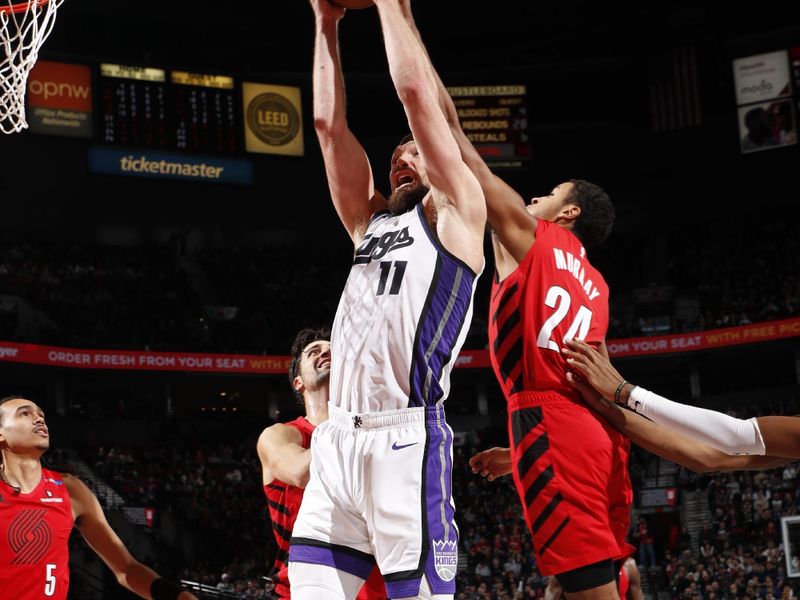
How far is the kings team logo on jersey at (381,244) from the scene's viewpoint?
3662 mm

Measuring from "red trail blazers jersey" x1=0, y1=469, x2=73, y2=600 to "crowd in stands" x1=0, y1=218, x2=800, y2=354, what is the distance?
18825 mm

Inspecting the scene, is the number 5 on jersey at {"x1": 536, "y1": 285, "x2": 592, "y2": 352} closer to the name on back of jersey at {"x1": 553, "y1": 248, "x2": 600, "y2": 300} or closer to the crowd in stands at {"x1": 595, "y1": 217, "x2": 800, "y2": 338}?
the name on back of jersey at {"x1": 553, "y1": 248, "x2": 600, "y2": 300}

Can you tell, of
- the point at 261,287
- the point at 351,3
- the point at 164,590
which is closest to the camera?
the point at 351,3

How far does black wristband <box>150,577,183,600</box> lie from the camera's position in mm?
5199

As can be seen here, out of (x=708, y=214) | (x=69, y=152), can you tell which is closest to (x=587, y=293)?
(x=69, y=152)

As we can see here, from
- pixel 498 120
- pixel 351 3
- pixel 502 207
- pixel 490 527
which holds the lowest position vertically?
pixel 490 527

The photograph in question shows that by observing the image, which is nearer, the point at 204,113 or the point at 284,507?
the point at 284,507

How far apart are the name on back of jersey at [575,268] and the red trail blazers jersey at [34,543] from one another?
3.52m

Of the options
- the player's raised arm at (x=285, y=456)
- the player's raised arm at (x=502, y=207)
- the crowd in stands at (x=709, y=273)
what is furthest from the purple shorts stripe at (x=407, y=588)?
the crowd in stands at (x=709, y=273)

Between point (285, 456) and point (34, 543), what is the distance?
6.68 feet

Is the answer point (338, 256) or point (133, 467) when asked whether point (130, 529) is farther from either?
point (338, 256)

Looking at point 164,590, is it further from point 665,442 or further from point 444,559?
point 665,442

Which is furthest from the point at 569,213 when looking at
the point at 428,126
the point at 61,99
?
the point at 61,99

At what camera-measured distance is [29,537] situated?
5863 mm
